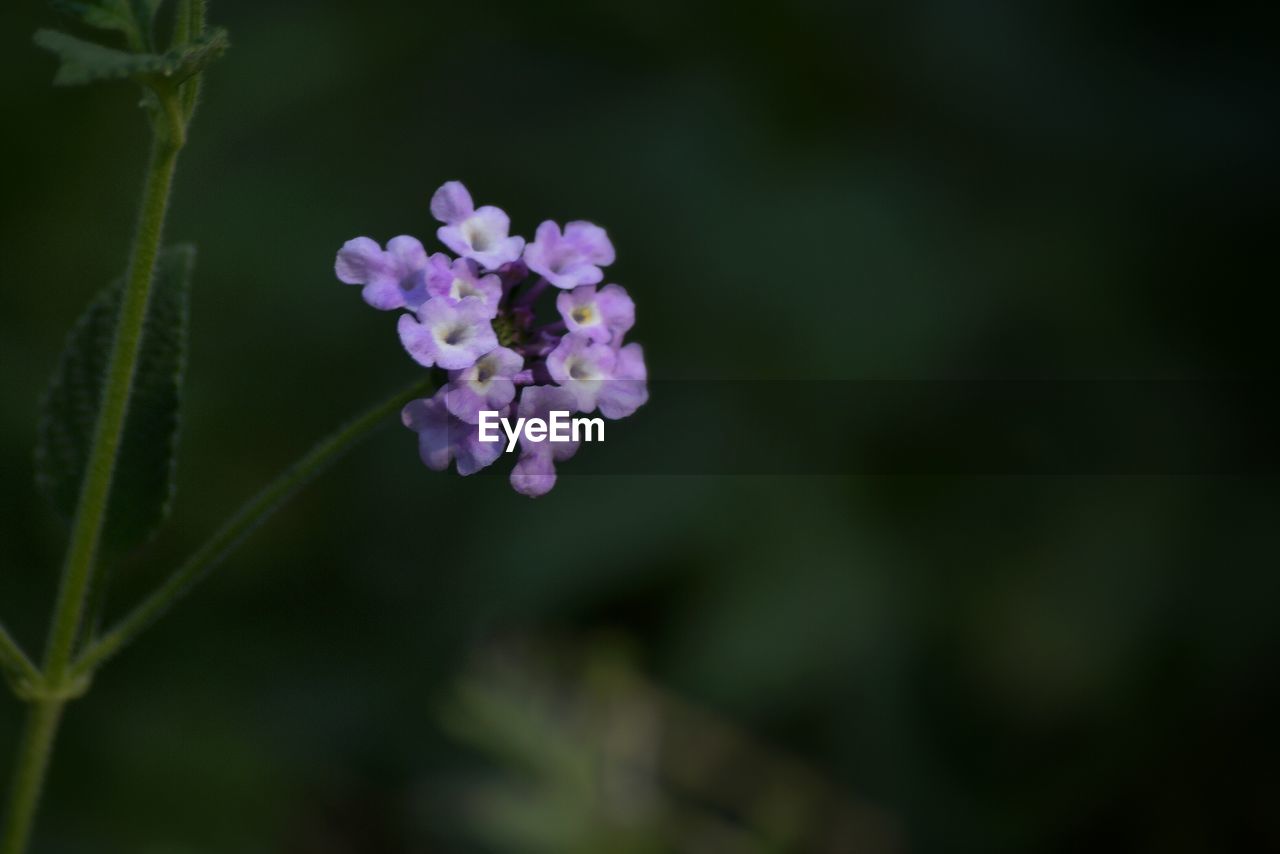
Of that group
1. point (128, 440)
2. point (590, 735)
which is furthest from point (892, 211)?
point (128, 440)

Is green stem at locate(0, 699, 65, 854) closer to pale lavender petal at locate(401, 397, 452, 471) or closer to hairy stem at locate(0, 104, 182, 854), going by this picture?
hairy stem at locate(0, 104, 182, 854)

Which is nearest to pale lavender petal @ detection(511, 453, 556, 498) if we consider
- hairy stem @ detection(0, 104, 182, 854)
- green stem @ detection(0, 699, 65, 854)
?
hairy stem @ detection(0, 104, 182, 854)

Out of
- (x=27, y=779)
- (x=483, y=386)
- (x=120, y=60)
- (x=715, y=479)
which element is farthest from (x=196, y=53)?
(x=715, y=479)

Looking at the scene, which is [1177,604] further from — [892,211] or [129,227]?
[129,227]

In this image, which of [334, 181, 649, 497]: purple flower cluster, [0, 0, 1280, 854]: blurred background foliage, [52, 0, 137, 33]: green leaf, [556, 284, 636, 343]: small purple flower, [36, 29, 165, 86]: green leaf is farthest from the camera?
[0, 0, 1280, 854]: blurred background foliage

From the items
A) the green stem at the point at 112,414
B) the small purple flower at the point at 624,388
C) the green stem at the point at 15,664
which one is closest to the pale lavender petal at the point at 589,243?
the small purple flower at the point at 624,388

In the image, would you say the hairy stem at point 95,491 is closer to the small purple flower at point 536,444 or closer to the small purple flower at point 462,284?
the small purple flower at point 462,284

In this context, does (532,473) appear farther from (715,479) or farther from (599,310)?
(715,479)
